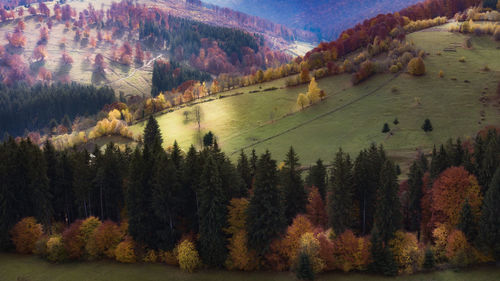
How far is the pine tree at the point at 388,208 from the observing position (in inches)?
A: 2484

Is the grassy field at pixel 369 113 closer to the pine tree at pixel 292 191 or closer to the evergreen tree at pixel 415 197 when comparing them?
the evergreen tree at pixel 415 197

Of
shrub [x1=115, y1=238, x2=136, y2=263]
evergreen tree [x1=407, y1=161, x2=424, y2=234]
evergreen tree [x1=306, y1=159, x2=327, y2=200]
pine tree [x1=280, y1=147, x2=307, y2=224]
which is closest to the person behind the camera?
shrub [x1=115, y1=238, x2=136, y2=263]

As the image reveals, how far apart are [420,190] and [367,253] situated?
19.9 meters

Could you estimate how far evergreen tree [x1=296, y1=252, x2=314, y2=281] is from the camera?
192 ft

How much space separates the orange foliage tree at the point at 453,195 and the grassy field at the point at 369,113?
39.5m

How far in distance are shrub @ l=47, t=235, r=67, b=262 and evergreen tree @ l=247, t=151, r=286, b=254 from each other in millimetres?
31716

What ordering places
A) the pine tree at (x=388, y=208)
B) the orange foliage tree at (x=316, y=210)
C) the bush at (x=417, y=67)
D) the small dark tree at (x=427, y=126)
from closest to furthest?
the pine tree at (x=388, y=208) < the orange foliage tree at (x=316, y=210) < the small dark tree at (x=427, y=126) < the bush at (x=417, y=67)

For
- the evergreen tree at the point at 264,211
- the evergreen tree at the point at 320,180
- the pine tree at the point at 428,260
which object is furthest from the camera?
the evergreen tree at the point at 320,180

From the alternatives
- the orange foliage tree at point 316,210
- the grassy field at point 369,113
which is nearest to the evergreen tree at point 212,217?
the orange foliage tree at point 316,210

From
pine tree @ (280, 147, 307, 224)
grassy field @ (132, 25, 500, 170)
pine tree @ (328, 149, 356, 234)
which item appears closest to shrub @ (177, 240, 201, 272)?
pine tree @ (280, 147, 307, 224)

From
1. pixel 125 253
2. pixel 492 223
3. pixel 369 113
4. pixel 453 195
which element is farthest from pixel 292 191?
pixel 369 113

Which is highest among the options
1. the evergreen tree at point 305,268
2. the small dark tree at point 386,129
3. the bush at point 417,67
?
the bush at point 417,67

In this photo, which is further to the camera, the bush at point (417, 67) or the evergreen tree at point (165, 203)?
the bush at point (417, 67)

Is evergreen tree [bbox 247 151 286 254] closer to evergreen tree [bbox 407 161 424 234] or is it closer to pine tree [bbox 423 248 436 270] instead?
pine tree [bbox 423 248 436 270]
